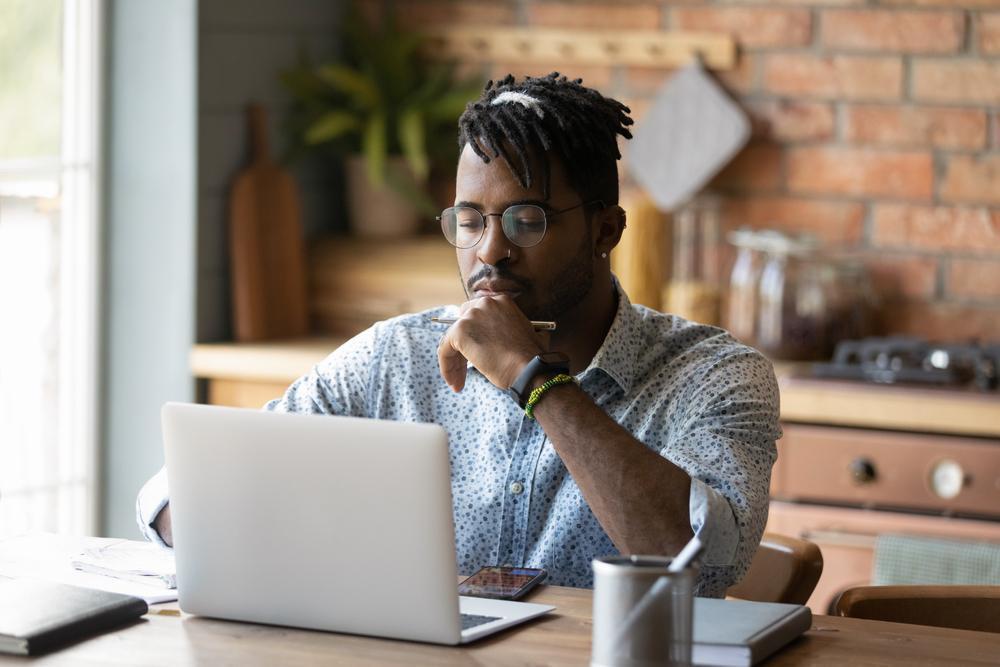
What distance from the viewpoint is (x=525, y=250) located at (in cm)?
196

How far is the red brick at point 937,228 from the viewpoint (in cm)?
324

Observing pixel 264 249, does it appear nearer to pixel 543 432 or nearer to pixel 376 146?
pixel 376 146

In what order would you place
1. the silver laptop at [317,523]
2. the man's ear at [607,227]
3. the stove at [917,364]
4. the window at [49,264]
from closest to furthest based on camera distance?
the silver laptop at [317,523]
the man's ear at [607,227]
the stove at [917,364]
the window at [49,264]

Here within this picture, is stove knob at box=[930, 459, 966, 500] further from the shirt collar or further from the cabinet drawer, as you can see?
the shirt collar

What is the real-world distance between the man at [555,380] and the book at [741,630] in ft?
0.60

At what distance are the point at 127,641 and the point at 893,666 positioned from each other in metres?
0.75

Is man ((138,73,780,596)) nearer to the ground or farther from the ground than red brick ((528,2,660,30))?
nearer to the ground

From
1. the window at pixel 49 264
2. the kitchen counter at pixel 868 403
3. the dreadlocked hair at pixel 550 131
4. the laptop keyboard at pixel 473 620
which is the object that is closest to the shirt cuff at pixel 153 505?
the laptop keyboard at pixel 473 620

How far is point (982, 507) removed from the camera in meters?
2.76

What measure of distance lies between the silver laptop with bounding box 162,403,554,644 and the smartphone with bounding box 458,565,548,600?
10 cm

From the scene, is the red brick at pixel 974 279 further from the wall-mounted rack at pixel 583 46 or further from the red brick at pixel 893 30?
the wall-mounted rack at pixel 583 46

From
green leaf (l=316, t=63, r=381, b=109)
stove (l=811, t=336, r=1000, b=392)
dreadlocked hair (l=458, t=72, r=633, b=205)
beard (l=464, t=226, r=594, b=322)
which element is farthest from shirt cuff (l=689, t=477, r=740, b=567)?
green leaf (l=316, t=63, r=381, b=109)

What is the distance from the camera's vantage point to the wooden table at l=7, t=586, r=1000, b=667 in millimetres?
1382

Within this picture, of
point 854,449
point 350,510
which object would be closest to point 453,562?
point 350,510
